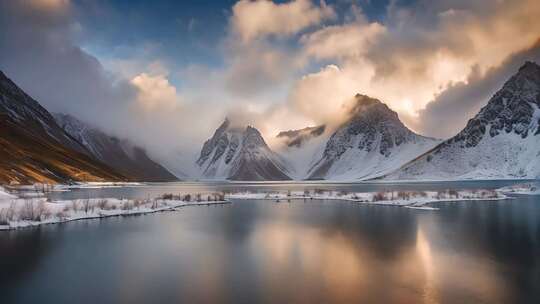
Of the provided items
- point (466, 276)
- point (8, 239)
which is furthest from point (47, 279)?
point (466, 276)

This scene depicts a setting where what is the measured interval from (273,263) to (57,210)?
35.5 meters

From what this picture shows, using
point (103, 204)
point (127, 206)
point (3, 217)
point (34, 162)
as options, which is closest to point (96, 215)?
A: point (103, 204)

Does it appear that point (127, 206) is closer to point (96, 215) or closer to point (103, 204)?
point (103, 204)

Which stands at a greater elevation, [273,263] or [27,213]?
[27,213]

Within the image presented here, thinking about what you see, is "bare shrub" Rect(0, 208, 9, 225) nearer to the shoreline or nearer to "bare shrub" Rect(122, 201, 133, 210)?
the shoreline

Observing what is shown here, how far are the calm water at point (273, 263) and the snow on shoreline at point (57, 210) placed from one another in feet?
11.9

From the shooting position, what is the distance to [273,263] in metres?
26.8

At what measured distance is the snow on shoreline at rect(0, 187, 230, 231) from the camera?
4362cm

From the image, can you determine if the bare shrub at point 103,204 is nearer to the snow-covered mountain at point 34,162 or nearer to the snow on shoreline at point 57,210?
the snow on shoreline at point 57,210

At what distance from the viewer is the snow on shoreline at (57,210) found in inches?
1718

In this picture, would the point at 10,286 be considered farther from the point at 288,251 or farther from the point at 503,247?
the point at 503,247

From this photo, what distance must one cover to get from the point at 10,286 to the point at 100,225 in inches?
988

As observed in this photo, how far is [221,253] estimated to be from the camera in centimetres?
3011

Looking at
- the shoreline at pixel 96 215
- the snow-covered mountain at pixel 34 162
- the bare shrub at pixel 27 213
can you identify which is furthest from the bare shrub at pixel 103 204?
the snow-covered mountain at pixel 34 162
